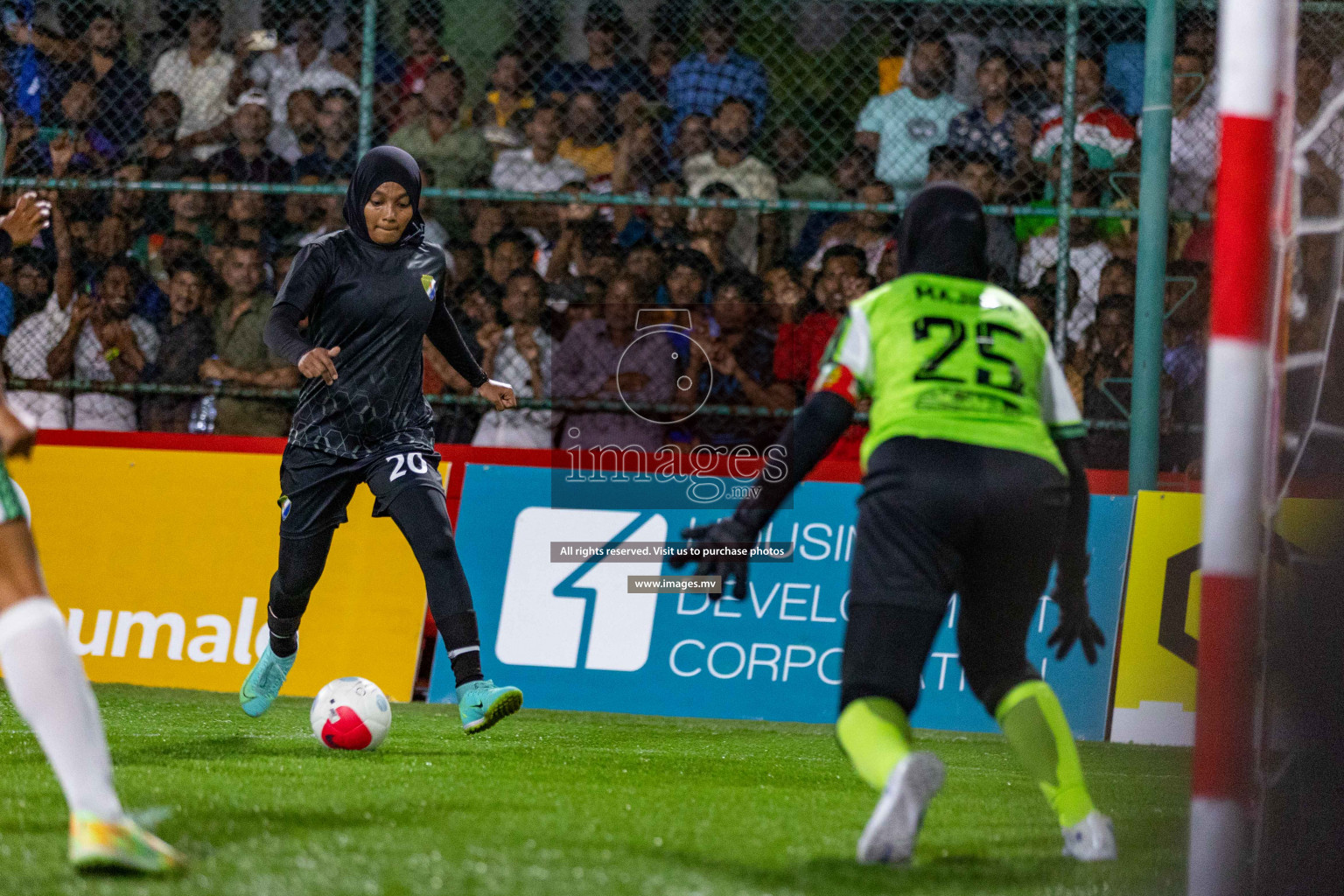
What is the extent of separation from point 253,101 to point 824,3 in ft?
12.2

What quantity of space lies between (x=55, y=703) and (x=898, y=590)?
1888mm

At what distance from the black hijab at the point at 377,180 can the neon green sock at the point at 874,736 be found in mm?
3090

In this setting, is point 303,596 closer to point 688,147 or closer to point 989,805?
point 989,805

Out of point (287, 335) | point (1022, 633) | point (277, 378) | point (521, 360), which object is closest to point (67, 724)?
point (1022, 633)

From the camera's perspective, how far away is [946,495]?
3.73 meters

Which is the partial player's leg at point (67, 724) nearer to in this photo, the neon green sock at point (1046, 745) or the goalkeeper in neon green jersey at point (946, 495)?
the goalkeeper in neon green jersey at point (946, 495)

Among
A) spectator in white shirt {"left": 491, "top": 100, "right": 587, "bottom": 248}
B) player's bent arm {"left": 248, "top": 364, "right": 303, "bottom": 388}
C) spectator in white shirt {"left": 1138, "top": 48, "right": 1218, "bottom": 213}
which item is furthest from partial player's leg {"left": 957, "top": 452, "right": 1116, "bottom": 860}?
spectator in white shirt {"left": 491, "top": 100, "right": 587, "bottom": 248}

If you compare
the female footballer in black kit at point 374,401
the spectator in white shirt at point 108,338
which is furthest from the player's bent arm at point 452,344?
the spectator in white shirt at point 108,338

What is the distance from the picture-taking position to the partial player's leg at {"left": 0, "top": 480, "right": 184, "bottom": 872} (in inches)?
123

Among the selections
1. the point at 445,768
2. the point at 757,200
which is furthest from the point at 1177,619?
the point at 445,768

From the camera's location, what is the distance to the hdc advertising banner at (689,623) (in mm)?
7547

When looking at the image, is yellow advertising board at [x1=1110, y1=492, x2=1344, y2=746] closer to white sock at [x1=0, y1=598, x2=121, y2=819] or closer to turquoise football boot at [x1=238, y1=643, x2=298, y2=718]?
turquoise football boot at [x1=238, y1=643, x2=298, y2=718]

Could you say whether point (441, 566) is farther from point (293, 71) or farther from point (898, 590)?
point (293, 71)

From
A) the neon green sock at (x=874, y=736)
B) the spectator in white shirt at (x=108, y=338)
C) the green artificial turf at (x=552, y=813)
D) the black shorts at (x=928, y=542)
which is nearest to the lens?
the green artificial turf at (x=552, y=813)
